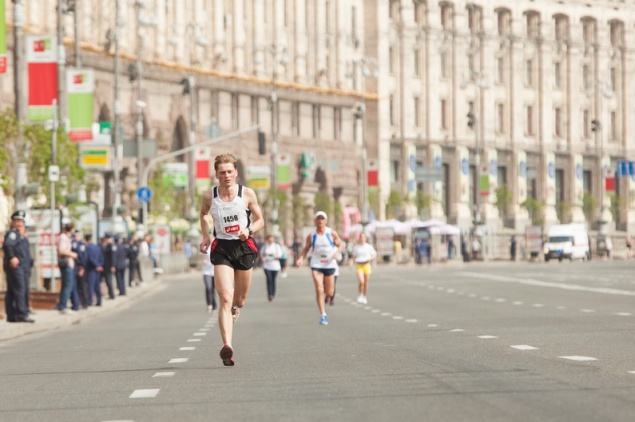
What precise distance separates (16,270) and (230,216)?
525 inches

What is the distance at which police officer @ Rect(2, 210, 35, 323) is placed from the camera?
28.0 meters

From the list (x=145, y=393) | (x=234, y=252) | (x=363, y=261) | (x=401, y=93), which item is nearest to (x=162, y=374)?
(x=234, y=252)

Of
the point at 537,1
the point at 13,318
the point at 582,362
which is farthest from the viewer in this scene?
the point at 537,1

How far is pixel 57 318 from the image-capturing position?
31484 mm

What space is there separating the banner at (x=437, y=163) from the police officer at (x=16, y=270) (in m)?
88.8

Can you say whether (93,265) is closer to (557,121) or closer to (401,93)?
(401,93)

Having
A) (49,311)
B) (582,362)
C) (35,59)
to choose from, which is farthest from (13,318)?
(582,362)

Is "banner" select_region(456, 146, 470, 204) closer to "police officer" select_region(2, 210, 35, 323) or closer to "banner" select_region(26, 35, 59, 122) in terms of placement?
"banner" select_region(26, 35, 59, 122)

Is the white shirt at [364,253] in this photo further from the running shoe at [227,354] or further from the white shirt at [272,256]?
the running shoe at [227,354]

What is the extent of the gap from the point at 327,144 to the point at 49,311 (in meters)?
76.8

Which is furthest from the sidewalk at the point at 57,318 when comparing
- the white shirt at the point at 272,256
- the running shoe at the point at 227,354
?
the running shoe at the point at 227,354

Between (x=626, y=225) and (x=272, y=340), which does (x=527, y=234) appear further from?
(x=272, y=340)

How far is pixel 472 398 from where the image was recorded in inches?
458

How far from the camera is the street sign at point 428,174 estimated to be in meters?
103
